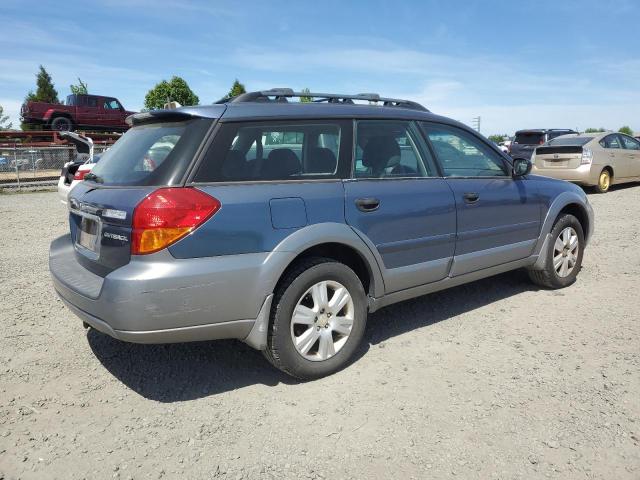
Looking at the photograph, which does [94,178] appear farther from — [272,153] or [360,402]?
[360,402]

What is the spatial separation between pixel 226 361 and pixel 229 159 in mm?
1432

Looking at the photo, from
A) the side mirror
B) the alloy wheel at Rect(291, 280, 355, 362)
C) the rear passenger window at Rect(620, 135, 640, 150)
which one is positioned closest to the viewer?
the alloy wheel at Rect(291, 280, 355, 362)

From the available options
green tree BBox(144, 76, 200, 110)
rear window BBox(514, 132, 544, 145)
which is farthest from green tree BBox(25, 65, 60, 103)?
rear window BBox(514, 132, 544, 145)

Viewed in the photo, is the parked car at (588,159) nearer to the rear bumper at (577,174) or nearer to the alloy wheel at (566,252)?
the rear bumper at (577,174)

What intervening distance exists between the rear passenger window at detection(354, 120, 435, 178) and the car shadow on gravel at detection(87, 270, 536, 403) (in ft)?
4.05

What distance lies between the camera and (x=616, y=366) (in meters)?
3.40

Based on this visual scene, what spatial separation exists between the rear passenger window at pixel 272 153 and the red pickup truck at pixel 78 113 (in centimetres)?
2527

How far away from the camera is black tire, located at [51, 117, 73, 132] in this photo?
2536 centimetres

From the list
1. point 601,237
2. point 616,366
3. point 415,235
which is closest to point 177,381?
point 415,235

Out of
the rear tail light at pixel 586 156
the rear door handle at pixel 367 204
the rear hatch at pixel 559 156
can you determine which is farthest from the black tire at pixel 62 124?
the rear door handle at pixel 367 204

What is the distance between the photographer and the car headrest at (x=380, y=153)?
3.60 metres

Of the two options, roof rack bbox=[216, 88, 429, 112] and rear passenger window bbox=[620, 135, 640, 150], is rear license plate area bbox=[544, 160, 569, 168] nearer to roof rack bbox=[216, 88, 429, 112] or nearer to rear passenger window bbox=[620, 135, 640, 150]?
rear passenger window bbox=[620, 135, 640, 150]

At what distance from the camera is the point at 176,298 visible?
2.71m

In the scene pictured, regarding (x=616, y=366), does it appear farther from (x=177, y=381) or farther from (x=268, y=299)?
(x=177, y=381)
